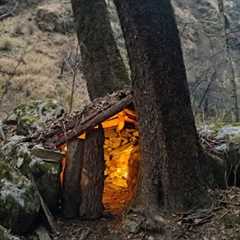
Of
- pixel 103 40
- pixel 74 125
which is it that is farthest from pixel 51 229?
pixel 103 40

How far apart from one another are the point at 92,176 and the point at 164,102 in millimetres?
1673

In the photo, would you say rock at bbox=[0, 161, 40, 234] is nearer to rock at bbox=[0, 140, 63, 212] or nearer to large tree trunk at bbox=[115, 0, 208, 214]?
rock at bbox=[0, 140, 63, 212]

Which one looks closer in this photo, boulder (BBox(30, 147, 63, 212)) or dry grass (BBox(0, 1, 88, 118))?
boulder (BBox(30, 147, 63, 212))

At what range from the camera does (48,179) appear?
6.60m

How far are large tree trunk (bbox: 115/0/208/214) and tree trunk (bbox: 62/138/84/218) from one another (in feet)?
3.96

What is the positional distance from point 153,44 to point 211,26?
19373mm

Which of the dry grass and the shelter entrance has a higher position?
the dry grass

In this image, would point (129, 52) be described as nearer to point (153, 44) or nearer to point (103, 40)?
point (153, 44)

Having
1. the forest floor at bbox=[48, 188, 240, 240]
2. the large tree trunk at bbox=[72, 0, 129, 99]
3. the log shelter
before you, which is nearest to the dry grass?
the large tree trunk at bbox=[72, 0, 129, 99]

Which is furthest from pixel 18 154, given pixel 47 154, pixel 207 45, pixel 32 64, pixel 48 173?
pixel 207 45

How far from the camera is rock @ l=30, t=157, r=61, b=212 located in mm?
6598

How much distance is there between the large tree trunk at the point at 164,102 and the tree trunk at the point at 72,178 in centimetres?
121

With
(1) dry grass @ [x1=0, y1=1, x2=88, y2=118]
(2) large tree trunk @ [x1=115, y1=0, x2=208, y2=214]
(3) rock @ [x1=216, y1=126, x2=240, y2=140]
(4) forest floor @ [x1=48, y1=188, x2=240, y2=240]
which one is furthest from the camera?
(1) dry grass @ [x1=0, y1=1, x2=88, y2=118]

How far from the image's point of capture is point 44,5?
75.9 ft
